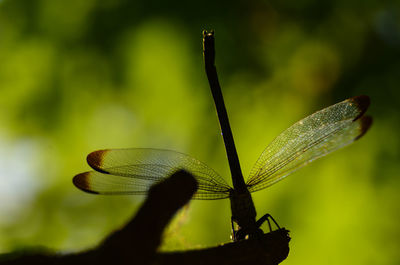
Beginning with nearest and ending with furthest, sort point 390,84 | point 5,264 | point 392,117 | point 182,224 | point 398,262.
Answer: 1. point 5,264
2. point 182,224
3. point 398,262
4. point 392,117
5. point 390,84

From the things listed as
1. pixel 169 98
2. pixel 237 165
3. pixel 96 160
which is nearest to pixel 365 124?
pixel 237 165

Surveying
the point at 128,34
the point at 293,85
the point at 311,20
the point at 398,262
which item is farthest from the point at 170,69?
the point at 398,262

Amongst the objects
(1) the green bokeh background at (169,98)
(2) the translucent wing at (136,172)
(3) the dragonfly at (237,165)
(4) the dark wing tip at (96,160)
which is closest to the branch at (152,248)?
(3) the dragonfly at (237,165)

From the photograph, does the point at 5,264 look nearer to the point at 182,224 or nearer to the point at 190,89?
the point at 182,224

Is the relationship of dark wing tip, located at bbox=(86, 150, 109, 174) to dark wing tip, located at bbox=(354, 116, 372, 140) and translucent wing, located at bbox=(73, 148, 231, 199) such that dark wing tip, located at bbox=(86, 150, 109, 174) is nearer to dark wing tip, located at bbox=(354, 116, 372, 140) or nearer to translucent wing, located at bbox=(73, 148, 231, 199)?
translucent wing, located at bbox=(73, 148, 231, 199)

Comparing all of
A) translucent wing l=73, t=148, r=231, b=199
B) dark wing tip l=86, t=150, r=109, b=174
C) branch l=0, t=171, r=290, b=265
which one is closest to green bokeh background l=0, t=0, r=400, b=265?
translucent wing l=73, t=148, r=231, b=199

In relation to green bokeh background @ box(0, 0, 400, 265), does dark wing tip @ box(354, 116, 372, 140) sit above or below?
below
